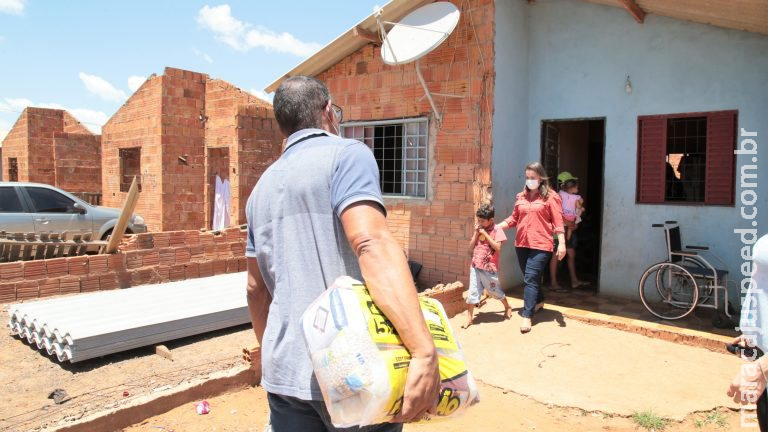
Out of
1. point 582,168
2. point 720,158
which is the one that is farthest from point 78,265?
point 582,168

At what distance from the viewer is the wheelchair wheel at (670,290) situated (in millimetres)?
5703

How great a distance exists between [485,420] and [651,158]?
162 inches

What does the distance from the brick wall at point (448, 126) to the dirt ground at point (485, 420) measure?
2.77 metres

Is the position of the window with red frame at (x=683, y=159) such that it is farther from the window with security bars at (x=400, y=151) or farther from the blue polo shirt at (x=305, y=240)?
A: the blue polo shirt at (x=305, y=240)

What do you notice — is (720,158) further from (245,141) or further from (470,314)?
(245,141)

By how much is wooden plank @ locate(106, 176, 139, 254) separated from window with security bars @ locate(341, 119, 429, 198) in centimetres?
314

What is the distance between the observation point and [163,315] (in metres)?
5.38

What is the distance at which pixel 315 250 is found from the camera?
1530 mm

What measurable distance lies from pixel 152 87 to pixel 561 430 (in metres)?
11.7

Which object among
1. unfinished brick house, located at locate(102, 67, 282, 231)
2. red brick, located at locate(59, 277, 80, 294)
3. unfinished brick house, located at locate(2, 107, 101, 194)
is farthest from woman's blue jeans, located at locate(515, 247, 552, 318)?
unfinished brick house, located at locate(2, 107, 101, 194)

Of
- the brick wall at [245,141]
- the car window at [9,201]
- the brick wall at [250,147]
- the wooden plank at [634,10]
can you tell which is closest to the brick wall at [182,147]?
the brick wall at [245,141]

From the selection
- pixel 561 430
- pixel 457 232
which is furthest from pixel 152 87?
→ pixel 561 430

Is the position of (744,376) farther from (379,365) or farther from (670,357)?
(670,357)

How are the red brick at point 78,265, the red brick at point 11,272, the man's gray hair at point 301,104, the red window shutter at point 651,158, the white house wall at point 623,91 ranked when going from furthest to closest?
the red brick at point 78,265 < the red brick at point 11,272 < the red window shutter at point 651,158 < the white house wall at point 623,91 < the man's gray hair at point 301,104
